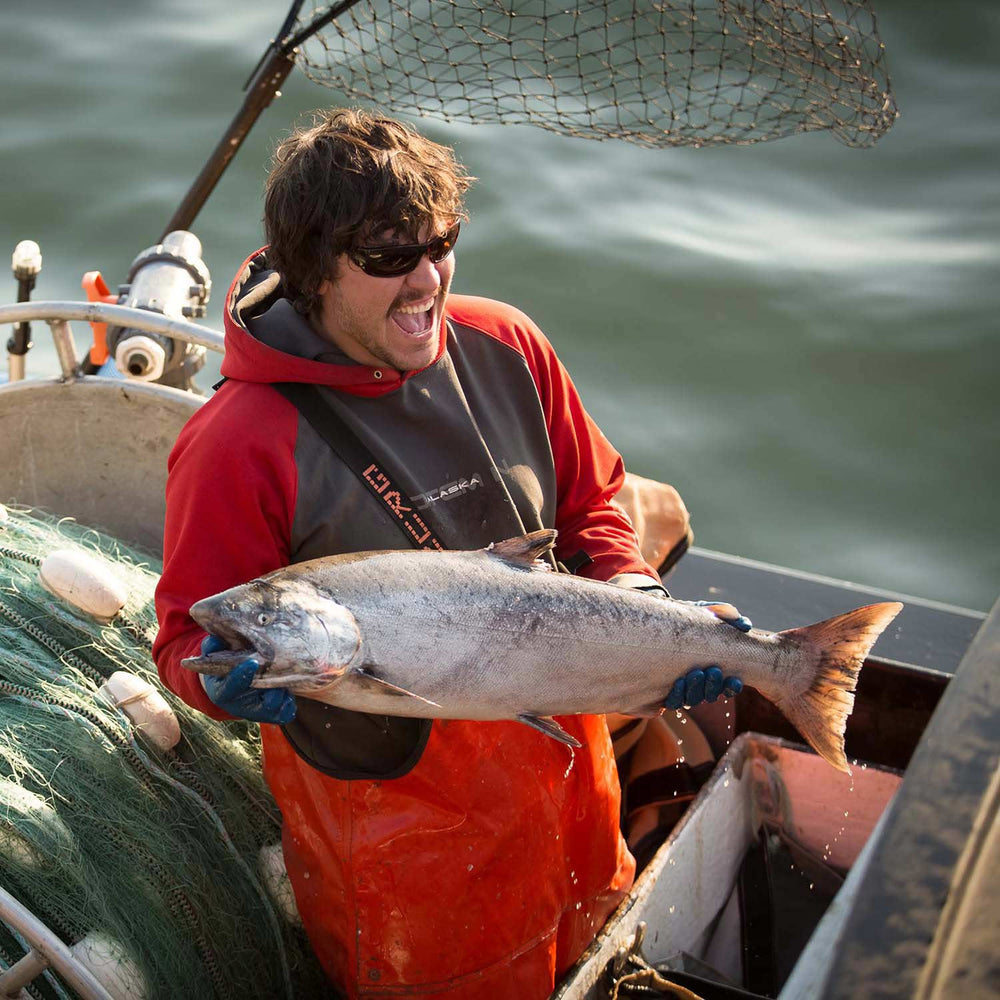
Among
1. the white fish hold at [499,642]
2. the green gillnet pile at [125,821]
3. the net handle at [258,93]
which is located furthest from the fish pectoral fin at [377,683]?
the net handle at [258,93]

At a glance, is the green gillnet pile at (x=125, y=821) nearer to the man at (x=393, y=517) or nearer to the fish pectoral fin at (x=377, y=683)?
the man at (x=393, y=517)

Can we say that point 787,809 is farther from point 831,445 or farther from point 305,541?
point 831,445

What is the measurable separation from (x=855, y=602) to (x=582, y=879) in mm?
2124

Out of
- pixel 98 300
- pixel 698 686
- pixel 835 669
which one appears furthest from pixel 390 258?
pixel 98 300

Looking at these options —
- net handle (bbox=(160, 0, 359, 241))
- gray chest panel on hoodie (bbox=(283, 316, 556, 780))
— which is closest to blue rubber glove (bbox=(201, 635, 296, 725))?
gray chest panel on hoodie (bbox=(283, 316, 556, 780))

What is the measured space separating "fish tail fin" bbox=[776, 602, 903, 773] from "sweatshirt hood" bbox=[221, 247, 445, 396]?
101cm

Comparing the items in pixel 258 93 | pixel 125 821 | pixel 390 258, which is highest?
pixel 258 93

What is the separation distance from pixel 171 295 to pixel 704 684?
250cm

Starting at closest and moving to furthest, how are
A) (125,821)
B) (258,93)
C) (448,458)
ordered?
1. (448,458)
2. (125,821)
3. (258,93)

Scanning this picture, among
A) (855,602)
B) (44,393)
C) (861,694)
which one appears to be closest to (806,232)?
(855,602)

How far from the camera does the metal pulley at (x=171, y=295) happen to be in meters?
3.97

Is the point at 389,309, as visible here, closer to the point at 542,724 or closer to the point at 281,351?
the point at 281,351

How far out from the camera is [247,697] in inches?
81.5

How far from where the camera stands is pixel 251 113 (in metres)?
4.35
